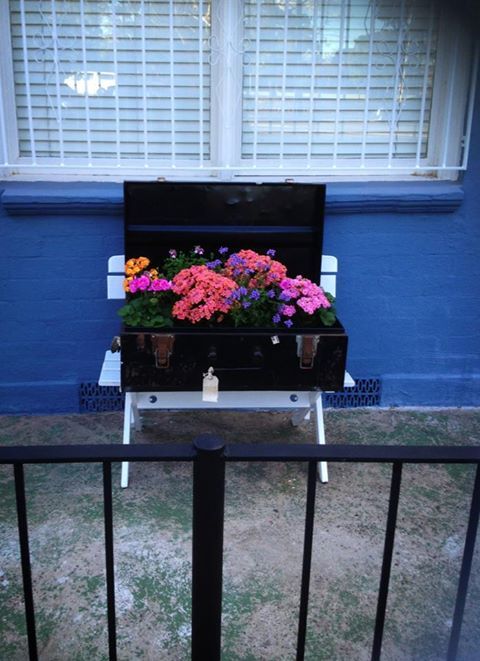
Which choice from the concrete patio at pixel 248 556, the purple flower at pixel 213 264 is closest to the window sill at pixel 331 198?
the purple flower at pixel 213 264

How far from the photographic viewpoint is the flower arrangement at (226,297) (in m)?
3.24

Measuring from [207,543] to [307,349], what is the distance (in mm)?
1765

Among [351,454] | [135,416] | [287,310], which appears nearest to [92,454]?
[351,454]

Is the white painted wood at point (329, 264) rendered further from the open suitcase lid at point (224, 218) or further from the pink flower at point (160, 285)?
the pink flower at point (160, 285)

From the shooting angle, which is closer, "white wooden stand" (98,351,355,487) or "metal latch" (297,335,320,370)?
"metal latch" (297,335,320,370)

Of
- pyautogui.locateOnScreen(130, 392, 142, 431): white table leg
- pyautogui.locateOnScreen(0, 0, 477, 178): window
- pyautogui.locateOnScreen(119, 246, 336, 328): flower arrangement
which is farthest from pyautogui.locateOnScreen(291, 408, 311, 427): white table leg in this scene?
pyautogui.locateOnScreen(0, 0, 477, 178): window

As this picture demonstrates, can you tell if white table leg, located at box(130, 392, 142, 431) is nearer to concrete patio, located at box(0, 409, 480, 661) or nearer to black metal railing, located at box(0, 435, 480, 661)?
concrete patio, located at box(0, 409, 480, 661)

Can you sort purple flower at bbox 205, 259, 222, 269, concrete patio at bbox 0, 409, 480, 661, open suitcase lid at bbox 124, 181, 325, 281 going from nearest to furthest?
concrete patio at bbox 0, 409, 480, 661 → purple flower at bbox 205, 259, 222, 269 → open suitcase lid at bbox 124, 181, 325, 281

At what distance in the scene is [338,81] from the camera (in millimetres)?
4020

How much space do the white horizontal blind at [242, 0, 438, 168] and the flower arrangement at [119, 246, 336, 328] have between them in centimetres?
101

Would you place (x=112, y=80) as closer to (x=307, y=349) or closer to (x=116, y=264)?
(x=116, y=264)

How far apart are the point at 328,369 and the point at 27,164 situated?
2.18 meters

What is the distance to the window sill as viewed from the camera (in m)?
3.88

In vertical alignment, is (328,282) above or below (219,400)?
above
